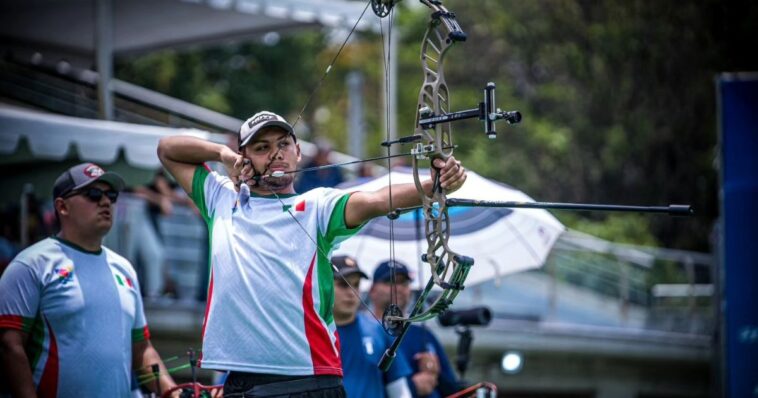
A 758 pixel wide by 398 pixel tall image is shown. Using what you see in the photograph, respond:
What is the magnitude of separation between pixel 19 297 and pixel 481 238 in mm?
3832

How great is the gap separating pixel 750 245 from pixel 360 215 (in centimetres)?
573

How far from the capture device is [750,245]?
916 centimetres

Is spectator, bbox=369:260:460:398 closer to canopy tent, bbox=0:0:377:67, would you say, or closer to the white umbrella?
the white umbrella

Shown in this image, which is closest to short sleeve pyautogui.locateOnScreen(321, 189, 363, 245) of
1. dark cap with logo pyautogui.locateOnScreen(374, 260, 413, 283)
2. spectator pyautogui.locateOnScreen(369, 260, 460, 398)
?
spectator pyautogui.locateOnScreen(369, 260, 460, 398)

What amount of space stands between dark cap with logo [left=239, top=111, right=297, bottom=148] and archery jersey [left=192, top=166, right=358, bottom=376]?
0.74ft

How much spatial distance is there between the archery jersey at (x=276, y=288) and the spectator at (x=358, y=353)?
1794 millimetres

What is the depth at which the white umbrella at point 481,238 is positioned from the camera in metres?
8.02

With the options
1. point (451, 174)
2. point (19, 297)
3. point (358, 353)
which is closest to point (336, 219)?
point (451, 174)

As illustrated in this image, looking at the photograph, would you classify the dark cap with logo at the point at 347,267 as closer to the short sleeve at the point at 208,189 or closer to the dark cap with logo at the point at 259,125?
the short sleeve at the point at 208,189

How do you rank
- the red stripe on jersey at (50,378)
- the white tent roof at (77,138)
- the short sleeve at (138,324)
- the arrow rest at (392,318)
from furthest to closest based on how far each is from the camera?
the white tent roof at (77,138), the short sleeve at (138,324), the red stripe on jersey at (50,378), the arrow rest at (392,318)

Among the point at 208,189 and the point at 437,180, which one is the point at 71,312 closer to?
the point at 208,189

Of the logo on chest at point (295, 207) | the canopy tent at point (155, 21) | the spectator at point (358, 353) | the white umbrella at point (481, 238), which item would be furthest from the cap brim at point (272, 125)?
the canopy tent at point (155, 21)

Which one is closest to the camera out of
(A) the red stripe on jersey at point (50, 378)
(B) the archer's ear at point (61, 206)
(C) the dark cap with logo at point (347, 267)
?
(A) the red stripe on jersey at point (50, 378)

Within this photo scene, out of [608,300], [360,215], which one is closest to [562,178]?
[608,300]
